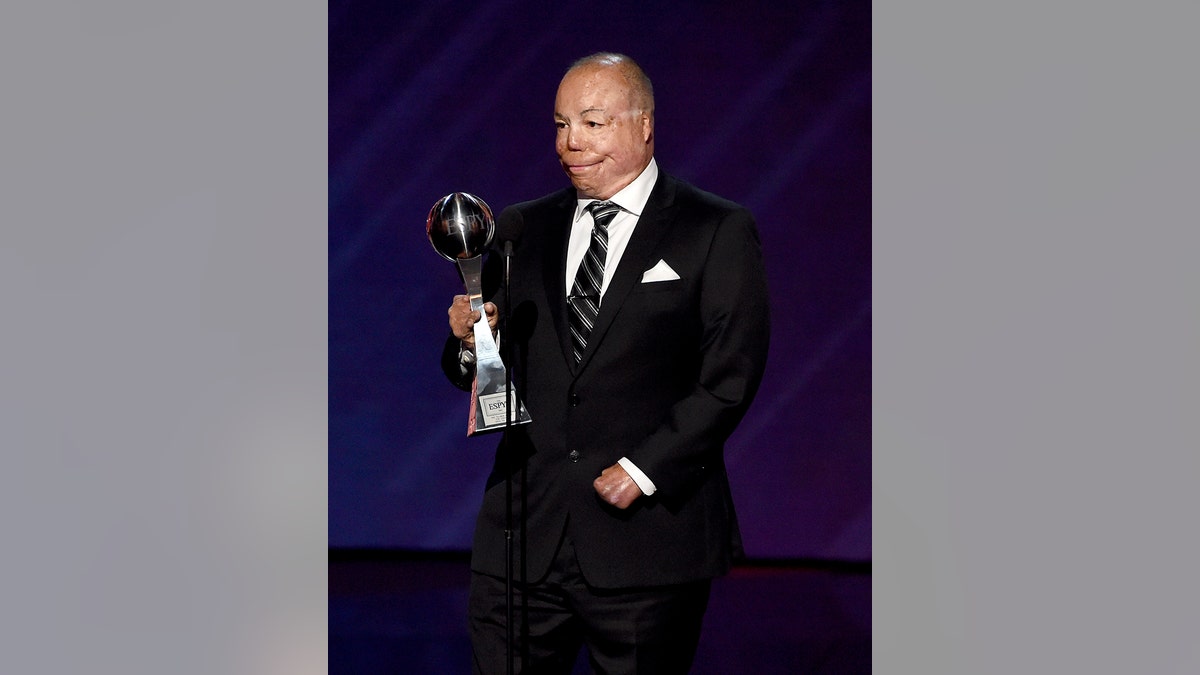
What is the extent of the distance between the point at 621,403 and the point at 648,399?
2.1 inches

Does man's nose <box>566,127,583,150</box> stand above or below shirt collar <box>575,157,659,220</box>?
above

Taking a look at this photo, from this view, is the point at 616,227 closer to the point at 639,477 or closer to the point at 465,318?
the point at 465,318

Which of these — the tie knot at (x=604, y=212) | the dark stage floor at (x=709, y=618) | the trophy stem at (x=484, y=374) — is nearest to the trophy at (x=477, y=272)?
the trophy stem at (x=484, y=374)

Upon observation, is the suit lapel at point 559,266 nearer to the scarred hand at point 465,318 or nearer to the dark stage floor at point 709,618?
the scarred hand at point 465,318

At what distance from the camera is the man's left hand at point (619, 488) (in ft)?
8.21

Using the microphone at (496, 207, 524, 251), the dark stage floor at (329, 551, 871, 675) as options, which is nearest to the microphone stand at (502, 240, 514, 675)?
the microphone at (496, 207, 524, 251)

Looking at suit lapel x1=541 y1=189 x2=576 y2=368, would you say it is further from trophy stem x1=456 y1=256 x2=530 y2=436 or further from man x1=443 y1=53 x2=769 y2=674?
trophy stem x1=456 y1=256 x2=530 y2=436

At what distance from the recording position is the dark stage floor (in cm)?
416

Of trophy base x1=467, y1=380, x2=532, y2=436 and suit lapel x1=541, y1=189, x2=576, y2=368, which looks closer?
trophy base x1=467, y1=380, x2=532, y2=436

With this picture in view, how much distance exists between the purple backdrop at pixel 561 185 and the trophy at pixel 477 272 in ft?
7.97

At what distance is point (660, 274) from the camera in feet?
8.48

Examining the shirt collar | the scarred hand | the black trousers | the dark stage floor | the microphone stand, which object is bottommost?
the dark stage floor

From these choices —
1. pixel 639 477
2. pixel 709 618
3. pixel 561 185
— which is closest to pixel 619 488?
pixel 639 477

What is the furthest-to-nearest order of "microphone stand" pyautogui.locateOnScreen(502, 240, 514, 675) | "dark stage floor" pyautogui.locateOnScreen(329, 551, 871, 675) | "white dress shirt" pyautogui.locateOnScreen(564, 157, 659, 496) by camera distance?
"dark stage floor" pyautogui.locateOnScreen(329, 551, 871, 675) → "white dress shirt" pyautogui.locateOnScreen(564, 157, 659, 496) → "microphone stand" pyautogui.locateOnScreen(502, 240, 514, 675)
